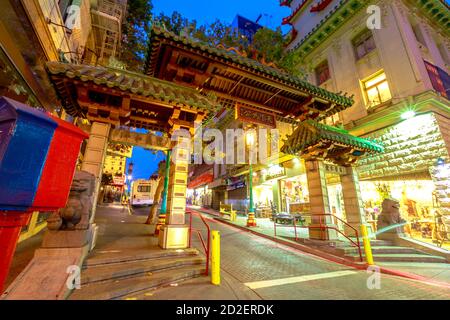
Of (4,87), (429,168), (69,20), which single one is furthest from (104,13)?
(429,168)

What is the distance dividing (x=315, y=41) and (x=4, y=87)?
21.0 meters

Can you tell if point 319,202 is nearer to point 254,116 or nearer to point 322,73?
point 254,116

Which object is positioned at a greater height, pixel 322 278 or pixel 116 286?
pixel 116 286

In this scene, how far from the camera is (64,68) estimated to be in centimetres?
482

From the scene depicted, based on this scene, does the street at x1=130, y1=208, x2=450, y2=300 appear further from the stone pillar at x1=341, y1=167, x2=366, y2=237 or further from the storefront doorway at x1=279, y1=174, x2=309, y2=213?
the storefront doorway at x1=279, y1=174, x2=309, y2=213

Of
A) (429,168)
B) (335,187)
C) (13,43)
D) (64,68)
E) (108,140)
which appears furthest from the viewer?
(335,187)

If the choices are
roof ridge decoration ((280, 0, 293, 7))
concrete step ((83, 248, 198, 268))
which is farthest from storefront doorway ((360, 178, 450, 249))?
roof ridge decoration ((280, 0, 293, 7))

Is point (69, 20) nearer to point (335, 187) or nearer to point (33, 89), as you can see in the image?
point (33, 89)

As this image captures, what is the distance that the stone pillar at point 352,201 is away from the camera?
932cm

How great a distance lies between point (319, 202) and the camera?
8578 mm

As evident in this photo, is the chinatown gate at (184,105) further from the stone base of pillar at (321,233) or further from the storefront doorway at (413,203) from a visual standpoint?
the storefront doorway at (413,203)

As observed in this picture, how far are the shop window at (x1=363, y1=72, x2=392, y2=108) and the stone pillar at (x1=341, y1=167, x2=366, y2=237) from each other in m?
6.67

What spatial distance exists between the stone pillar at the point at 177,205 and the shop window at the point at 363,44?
16.0 m

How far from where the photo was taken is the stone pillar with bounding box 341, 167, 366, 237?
9320 millimetres
